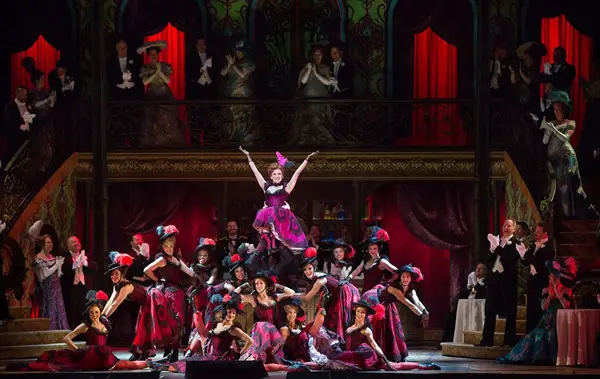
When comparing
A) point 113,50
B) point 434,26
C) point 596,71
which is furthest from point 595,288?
point 113,50

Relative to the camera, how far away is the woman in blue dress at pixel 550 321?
59.7ft

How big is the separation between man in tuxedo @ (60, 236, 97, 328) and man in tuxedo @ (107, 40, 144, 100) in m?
2.61

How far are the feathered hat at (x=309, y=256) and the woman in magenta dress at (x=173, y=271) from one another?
124 cm

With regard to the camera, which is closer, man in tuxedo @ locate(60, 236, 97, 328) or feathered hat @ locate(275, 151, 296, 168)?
feathered hat @ locate(275, 151, 296, 168)

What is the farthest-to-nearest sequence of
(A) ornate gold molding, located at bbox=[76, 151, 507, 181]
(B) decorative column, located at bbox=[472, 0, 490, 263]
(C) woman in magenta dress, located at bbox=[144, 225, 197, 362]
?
(A) ornate gold molding, located at bbox=[76, 151, 507, 181] < (B) decorative column, located at bbox=[472, 0, 490, 263] < (C) woman in magenta dress, located at bbox=[144, 225, 197, 362]

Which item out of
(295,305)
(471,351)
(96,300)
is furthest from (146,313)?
(471,351)

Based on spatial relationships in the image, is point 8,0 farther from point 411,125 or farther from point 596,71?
point 596,71

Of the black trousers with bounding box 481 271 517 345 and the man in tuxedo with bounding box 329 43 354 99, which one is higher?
the man in tuxedo with bounding box 329 43 354 99

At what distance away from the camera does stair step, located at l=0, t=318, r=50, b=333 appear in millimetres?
19703

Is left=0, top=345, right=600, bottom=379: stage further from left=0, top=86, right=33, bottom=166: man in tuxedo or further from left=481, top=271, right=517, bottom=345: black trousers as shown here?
left=0, top=86, right=33, bottom=166: man in tuxedo

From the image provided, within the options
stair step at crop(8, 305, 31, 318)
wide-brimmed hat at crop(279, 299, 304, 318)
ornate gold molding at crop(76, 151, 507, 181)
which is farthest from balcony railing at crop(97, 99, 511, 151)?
wide-brimmed hat at crop(279, 299, 304, 318)

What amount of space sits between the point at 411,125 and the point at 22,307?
6.14m

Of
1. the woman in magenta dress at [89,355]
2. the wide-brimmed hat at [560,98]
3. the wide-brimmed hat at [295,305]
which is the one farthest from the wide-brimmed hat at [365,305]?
the wide-brimmed hat at [560,98]

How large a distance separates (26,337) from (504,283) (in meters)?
5.52
